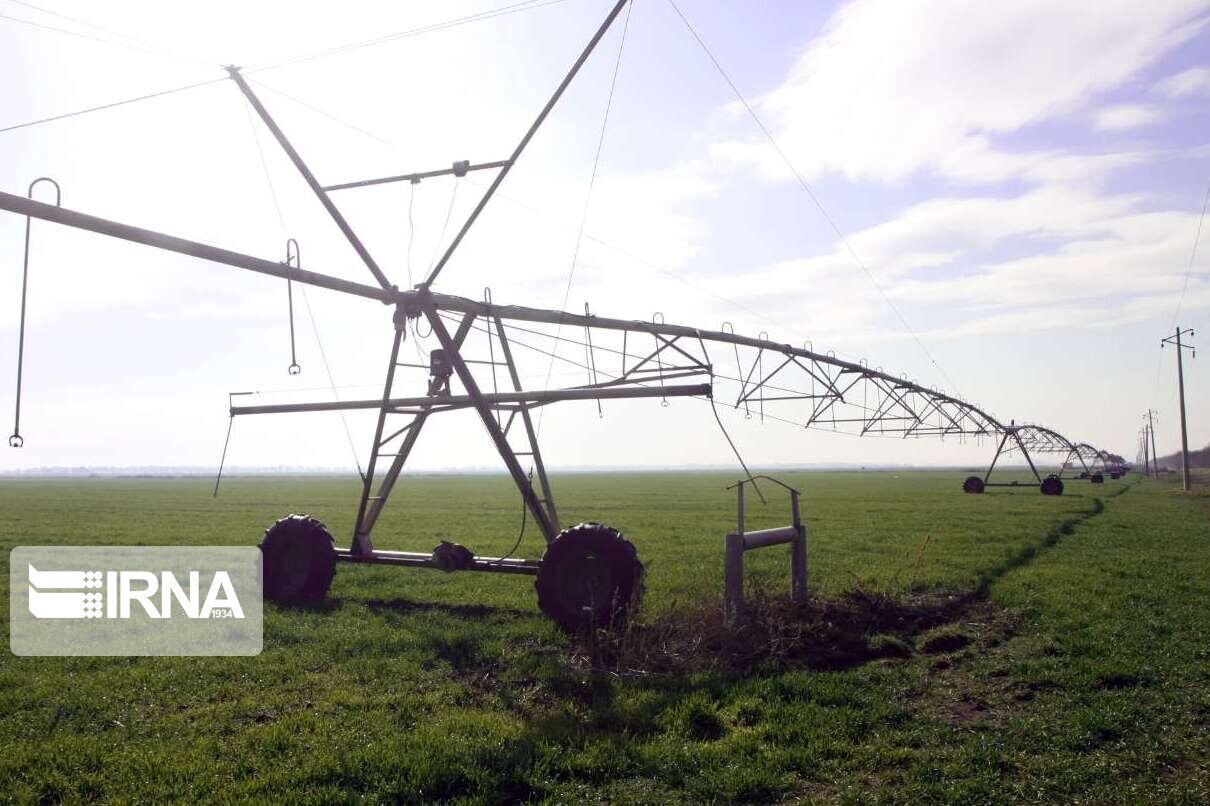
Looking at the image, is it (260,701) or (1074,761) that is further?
(260,701)

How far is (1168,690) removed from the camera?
745 centimetres

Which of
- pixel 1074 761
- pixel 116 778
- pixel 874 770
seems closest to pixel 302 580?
pixel 116 778

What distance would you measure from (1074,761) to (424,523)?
2543 cm

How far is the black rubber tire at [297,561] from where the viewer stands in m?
12.1

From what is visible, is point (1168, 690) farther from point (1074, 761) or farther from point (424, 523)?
point (424, 523)

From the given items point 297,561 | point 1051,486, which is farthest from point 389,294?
point 1051,486

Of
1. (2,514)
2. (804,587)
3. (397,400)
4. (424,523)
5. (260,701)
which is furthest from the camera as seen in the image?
(2,514)

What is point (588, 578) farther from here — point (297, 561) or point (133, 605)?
point (133, 605)

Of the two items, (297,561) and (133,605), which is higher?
(297,561)

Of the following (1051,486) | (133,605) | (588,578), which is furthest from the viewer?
(1051,486)

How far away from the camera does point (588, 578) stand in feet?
32.3

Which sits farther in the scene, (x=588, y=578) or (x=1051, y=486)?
(x=1051, y=486)

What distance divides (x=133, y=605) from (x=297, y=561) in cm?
241

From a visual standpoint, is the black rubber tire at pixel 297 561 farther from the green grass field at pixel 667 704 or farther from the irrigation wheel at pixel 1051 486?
the irrigation wheel at pixel 1051 486
